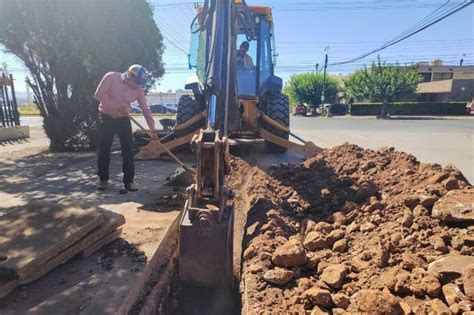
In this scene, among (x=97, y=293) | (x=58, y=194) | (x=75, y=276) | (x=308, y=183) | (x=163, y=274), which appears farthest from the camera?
(x=58, y=194)

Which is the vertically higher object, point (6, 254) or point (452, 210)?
point (452, 210)

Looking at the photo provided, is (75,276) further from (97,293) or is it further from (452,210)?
(452,210)

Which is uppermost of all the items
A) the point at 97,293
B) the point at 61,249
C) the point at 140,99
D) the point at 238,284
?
the point at 140,99

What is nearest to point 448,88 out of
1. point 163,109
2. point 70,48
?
point 163,109

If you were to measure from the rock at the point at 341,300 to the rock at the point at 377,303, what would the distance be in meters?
0.09

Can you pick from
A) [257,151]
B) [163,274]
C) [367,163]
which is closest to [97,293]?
[163,274]

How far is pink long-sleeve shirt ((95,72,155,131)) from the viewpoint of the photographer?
15.7 ft

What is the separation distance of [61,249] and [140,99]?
266cm

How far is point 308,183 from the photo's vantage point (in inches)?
188

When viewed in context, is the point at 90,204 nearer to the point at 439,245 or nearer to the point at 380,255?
the point at 380,255

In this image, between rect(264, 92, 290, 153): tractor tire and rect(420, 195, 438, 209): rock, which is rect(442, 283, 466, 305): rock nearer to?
rect(420, 195, 438, 209): rock

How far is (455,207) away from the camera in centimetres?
262

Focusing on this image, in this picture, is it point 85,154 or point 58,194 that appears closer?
point 58,194

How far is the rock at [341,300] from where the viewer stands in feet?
7.30
